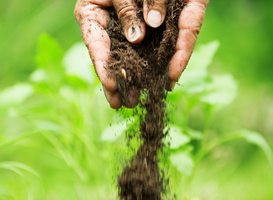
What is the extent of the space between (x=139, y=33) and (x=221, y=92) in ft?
1.45

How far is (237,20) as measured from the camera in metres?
2.28

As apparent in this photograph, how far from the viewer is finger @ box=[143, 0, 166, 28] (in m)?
0.79

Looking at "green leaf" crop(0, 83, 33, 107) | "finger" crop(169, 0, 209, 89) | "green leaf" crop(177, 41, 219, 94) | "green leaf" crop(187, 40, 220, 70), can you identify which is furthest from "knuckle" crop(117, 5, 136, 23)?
"green leaf" crop(0, 83, 33, 107)

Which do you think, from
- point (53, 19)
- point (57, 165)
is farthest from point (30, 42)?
point (57, 165)

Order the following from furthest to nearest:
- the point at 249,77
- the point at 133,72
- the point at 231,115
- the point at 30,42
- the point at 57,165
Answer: the point at 30,42 < the point at 249,77 < the point at 231,115 < the point at 57,165 < the point at 133,72

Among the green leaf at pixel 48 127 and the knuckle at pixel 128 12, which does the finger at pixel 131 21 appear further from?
the green leaf at pixel 48 127

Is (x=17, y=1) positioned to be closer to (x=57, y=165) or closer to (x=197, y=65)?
(x=57, y=165)

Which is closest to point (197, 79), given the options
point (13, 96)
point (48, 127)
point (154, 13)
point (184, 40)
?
point (184, 40)

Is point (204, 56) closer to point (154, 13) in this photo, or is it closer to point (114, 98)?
point (154, 13)

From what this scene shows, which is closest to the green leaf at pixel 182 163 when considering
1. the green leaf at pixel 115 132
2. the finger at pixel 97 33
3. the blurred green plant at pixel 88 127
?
the blurred green plant at pixel 88 127

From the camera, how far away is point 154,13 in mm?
789

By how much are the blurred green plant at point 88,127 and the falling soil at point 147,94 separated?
0.19ft

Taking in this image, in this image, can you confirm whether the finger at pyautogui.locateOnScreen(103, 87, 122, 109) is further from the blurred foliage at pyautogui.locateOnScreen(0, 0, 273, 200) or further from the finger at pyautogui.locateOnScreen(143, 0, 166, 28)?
the finger at pyautogui.locateOnScreen(143, 0, 166, 28)

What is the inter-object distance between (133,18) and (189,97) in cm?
42
